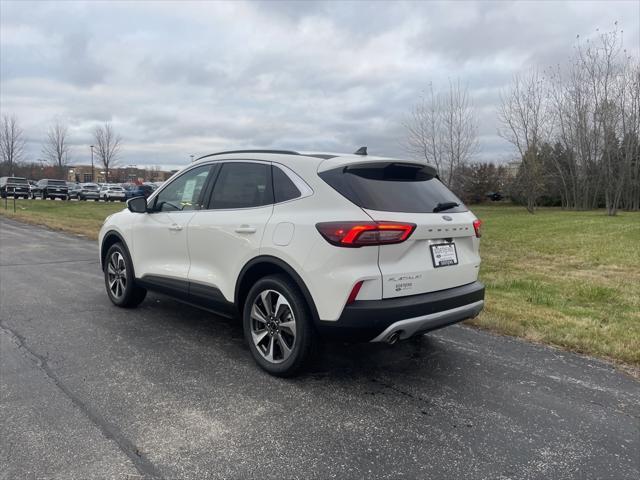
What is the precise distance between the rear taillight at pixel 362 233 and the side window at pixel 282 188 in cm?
50

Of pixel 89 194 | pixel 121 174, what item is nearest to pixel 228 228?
pixel 89 194

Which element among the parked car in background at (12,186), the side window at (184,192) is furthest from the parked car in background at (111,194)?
the side window at (184,192)

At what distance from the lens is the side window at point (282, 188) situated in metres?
3.73

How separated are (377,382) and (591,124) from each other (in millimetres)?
38955

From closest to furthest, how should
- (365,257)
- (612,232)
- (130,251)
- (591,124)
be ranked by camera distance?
(365,257) → (130,251) → (612,232) → (591,124)

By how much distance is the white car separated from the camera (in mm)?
3287

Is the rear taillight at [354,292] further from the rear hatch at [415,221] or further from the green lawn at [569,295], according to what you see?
the green lawn at [569,295]

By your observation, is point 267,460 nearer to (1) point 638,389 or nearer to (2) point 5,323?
(1) point 638,389

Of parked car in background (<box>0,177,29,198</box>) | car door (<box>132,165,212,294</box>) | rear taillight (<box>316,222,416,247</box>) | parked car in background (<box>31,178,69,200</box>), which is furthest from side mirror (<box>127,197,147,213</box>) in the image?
parked car in background (<box>31,178,69,200</box>)

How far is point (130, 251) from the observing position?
215 inches

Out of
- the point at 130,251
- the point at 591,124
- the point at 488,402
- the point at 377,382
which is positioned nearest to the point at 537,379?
the point at 488,402

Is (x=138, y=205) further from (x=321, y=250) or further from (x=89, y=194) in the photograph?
(x=89, y=194)

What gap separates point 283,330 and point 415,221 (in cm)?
129

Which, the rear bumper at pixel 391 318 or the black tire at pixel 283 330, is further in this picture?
the black tire at pixel 283 330
